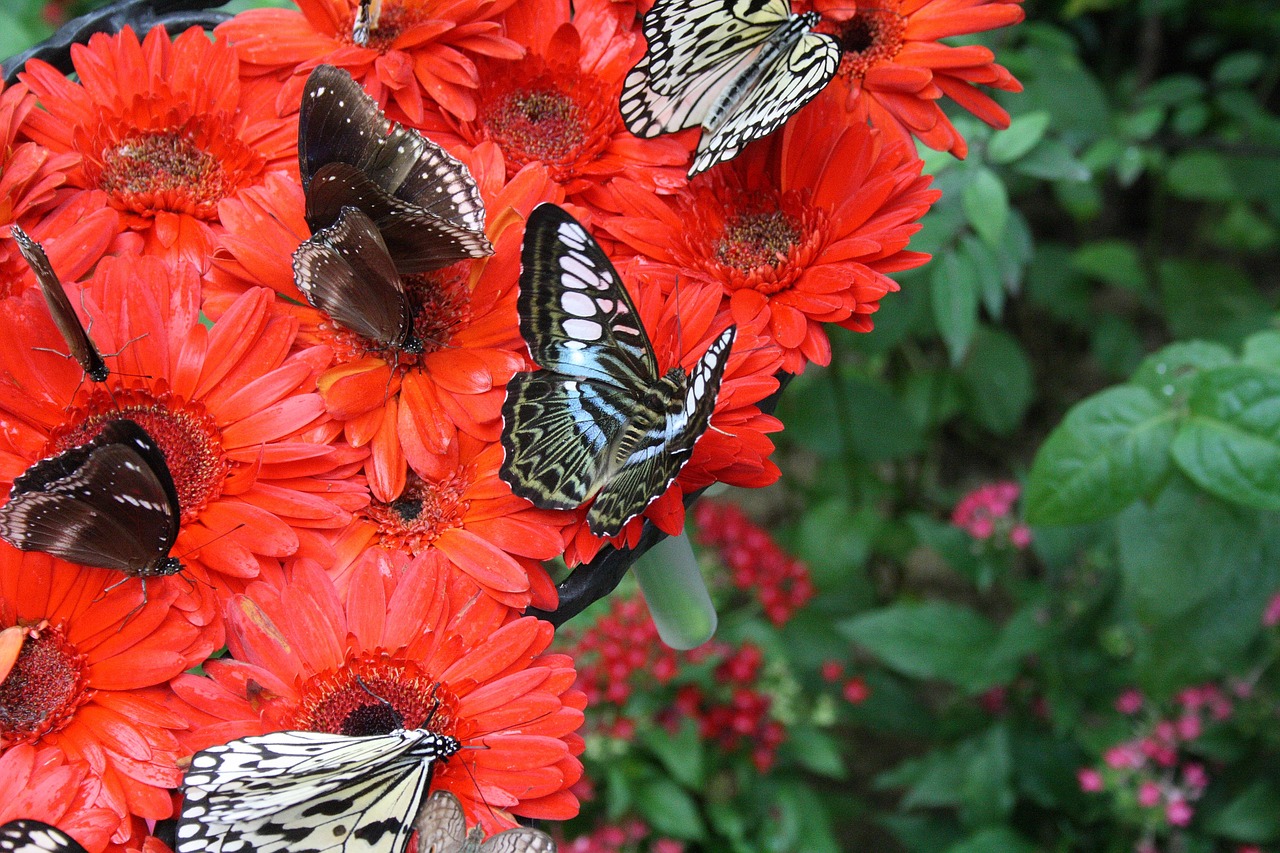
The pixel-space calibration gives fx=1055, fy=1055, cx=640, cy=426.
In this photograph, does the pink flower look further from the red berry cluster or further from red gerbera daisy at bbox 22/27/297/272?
red gerbera daisy at bbox 22/27/297/272

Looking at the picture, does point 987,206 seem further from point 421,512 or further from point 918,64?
point 421,512

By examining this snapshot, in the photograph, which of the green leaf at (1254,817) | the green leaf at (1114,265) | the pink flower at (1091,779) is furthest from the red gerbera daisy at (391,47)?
the green leaf at (1114,265)

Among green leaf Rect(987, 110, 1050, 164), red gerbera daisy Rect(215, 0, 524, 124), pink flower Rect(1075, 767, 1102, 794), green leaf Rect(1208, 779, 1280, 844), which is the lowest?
green leaf Rect(1208, 779, 1280, 844)

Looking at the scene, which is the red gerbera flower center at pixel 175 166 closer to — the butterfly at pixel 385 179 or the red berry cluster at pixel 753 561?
the butterfly at pixel 385 179

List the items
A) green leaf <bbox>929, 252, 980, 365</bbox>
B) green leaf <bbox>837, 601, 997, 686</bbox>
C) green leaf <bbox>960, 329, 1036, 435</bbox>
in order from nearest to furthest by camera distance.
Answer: green leaf <bbox>929, 252, 980, 365</bbox> < green leaf <bbox>837, 601, 997, 686</bbox> < green leaf <bbox>960, 329, 1036, 435</bbox>

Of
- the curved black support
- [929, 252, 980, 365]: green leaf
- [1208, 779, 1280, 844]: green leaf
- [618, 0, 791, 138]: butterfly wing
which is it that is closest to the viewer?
[618, 0, 791, 138]: butterfly wing

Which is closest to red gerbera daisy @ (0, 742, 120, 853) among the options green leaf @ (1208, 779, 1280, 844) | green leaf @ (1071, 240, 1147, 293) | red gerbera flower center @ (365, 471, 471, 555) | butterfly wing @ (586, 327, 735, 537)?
red gerbera flower center @ (365, 471, 471, 555)

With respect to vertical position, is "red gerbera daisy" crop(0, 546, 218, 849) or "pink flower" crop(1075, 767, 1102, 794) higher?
"red gerbera daisy" crop(0, 546, 218, 849)
